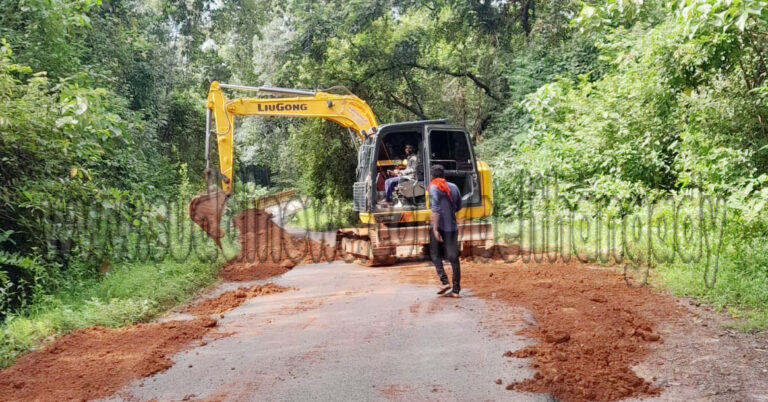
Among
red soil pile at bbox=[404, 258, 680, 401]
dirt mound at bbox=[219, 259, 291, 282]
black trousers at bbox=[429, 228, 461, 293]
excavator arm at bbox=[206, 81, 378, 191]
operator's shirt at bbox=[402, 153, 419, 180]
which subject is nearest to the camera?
red soil pile at bbox=[404, 258, 680, 401]

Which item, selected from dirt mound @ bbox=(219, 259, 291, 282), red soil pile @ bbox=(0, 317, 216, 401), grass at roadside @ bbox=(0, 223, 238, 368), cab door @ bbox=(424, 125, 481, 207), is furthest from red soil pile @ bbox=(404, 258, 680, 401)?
grass at roadside @ bbox=(0, 223, 238, 368)

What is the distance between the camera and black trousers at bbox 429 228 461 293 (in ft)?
32.0

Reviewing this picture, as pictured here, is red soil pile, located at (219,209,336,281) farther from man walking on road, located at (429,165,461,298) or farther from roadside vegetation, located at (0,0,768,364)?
man walking on road, located at (429,165,461,298)

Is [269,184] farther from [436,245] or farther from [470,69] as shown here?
[436,245]

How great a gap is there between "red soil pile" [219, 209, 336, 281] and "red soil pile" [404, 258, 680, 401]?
335 centimetres

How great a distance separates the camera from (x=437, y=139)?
14078 mm

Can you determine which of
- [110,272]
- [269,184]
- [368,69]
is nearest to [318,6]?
[368,69]

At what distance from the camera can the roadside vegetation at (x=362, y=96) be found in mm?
9508

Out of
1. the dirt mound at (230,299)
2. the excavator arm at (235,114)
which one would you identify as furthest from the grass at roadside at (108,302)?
the excavator arm at (235,114)

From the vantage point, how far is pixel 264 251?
1639 centimetres

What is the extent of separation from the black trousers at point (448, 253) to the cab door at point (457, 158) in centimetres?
391

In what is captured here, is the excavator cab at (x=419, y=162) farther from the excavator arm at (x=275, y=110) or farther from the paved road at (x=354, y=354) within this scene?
the paved road at (x=354, y=354)

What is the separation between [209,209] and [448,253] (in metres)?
5.96

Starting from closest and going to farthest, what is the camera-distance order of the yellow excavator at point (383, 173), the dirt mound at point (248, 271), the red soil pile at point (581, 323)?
the red soil pile at point (581, 323), the dirt mound at point (248, 271), the yellow excavator at point (383, 173)
